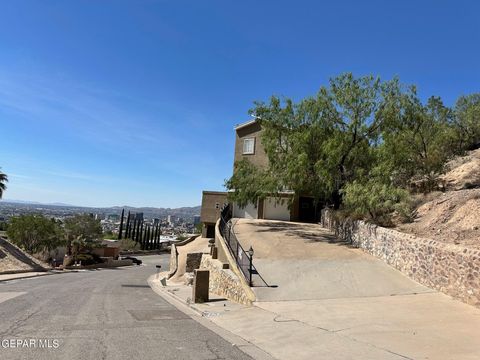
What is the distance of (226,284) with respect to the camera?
15789 millimetres

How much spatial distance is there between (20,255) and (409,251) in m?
37.8

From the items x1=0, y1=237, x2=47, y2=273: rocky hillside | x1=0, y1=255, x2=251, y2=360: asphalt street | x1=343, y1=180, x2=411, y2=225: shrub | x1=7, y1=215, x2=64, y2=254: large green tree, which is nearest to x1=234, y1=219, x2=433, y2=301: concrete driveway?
x1=343, y1=180, x2=411, y2=225: shrub

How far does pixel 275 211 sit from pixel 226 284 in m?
19.5

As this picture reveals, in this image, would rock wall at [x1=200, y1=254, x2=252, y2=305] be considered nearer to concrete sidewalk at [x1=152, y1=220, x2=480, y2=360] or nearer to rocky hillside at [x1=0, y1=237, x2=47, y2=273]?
concrete sidewalk at [x1=152, y1=220, x2=480, y2=360]

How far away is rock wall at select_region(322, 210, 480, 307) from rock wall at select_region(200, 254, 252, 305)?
5979mm

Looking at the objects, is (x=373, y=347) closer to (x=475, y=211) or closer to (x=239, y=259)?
(x=239, y=259)

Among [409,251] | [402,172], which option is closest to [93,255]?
[402,172]

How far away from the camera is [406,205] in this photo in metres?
18.8

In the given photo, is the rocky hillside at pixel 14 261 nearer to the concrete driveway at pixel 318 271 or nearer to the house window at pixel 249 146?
the house window at pixel 249 146

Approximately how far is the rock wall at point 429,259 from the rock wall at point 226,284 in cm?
598

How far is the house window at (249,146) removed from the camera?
3788 centimetres

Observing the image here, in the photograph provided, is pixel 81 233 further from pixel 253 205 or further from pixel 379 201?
pixel 379 201

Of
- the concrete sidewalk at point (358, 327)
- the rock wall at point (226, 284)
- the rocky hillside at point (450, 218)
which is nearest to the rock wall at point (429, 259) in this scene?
the concrete sidewalk at point (358, 327)

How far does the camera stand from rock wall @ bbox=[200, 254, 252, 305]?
13.8m
